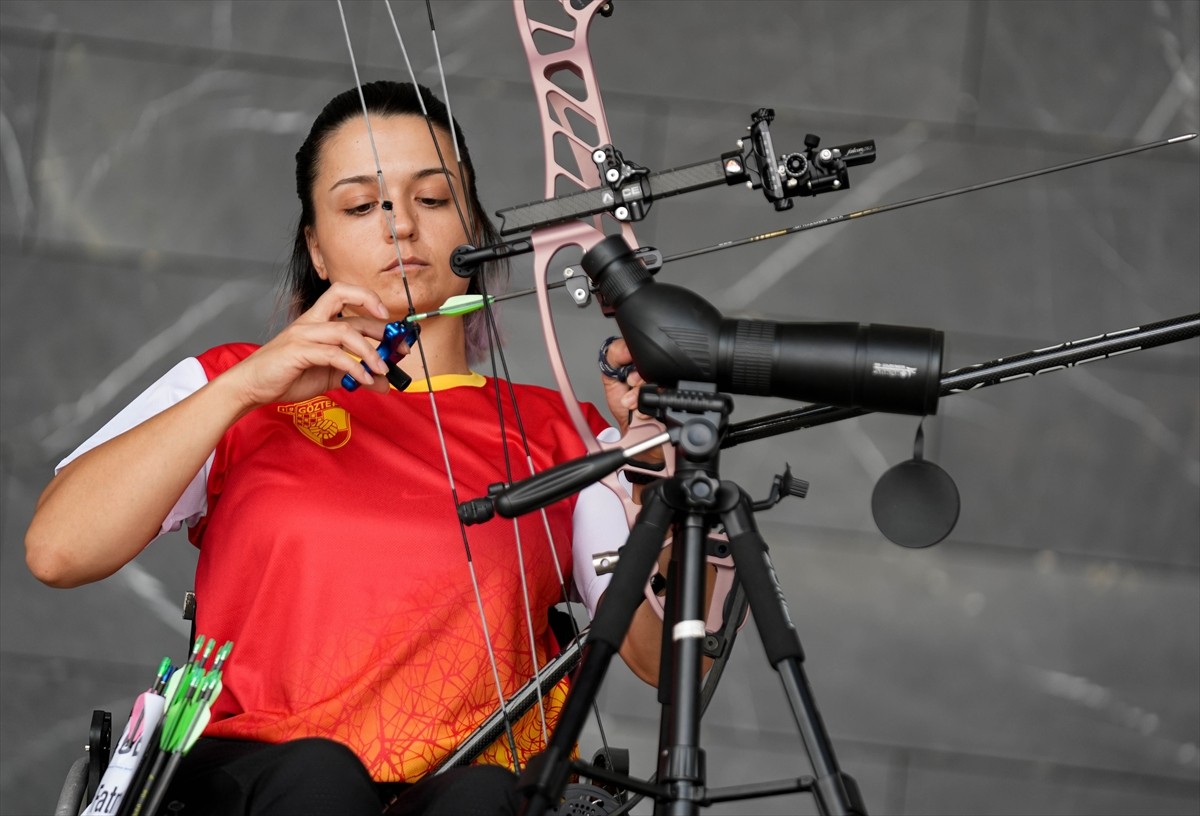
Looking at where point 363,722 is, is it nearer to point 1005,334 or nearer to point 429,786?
point 429,786

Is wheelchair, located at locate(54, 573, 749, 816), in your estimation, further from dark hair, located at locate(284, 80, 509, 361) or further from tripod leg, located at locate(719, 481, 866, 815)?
dark hair, located at locate(284, 80, 509, 361)

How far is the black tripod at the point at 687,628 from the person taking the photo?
0.90 metres

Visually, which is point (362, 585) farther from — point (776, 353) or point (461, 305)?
point (776, 353)

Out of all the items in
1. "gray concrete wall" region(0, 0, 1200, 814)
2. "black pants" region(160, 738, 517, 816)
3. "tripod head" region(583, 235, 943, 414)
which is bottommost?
"black pants" region(160, 738, 517, 816)

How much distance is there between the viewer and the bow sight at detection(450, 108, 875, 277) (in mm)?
1071

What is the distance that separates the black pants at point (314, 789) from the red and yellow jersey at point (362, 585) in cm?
17

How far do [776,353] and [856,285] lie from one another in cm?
158

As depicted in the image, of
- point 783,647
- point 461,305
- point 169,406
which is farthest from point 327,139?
point 783,647

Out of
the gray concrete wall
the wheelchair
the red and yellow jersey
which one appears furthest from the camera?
the gray concrete wall

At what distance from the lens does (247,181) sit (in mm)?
2488

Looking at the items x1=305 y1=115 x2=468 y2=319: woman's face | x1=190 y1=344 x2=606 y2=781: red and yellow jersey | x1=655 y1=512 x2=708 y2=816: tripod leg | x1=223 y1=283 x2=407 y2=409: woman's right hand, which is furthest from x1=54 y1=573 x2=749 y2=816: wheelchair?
x1=305 y1=115 x2=468 y2=319: woman's face

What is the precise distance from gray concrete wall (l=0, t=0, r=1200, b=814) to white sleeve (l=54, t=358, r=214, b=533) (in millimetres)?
1014

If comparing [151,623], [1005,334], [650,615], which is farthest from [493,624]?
[1005,334]

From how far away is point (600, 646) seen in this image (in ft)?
3.09
